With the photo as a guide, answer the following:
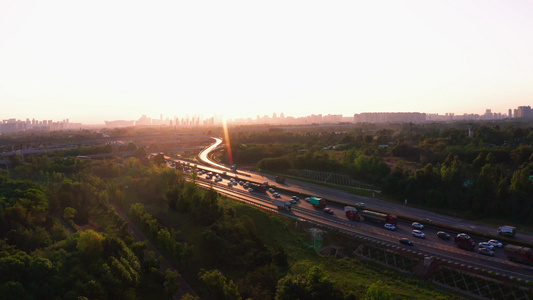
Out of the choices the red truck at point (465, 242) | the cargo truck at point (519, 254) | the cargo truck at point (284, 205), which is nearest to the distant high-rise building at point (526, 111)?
the red truck at point (465, 242)

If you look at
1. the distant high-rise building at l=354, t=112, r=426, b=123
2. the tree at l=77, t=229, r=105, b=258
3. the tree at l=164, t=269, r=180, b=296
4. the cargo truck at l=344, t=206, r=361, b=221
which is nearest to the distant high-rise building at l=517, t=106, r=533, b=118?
the distant high-rise building at l=354, t=112, r=426, b=123

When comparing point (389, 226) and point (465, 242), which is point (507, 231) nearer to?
point (465, 242)

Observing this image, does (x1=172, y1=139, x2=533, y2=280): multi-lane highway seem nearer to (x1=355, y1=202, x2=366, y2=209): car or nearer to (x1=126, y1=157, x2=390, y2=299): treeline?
(x1=355, y1=202, x2=366, y2=209): car

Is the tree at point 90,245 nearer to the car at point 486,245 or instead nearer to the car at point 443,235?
the car at point 443,235

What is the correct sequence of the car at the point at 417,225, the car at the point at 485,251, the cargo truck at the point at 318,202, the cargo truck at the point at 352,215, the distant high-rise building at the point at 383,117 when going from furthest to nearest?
the distant high-rise building at the point at 383,117, the cargo truck at the point at 318,202, the cargo truck at the point at 352,215, the car at the point at 417,225, the car at the point at 485,251

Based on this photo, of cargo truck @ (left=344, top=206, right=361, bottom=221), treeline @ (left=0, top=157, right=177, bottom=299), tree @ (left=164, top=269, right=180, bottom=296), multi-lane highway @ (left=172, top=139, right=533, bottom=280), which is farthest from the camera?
cargo truck @ (left=344, top=206, right=361, bottom=221)

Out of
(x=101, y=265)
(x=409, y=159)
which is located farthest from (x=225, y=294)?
(x=409, y=159)

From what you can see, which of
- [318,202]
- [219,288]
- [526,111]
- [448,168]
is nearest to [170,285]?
[219,288]
